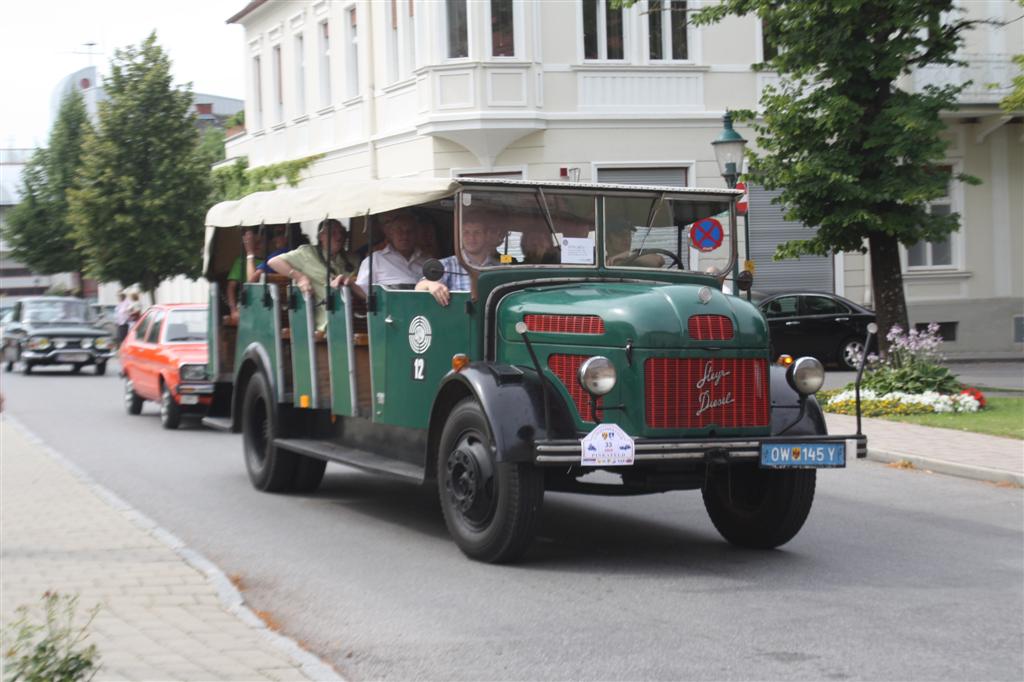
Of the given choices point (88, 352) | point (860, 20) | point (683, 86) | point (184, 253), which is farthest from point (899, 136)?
point (184, 253)

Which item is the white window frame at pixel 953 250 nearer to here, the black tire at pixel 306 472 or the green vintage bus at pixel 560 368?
the black tire at pixel 306 472

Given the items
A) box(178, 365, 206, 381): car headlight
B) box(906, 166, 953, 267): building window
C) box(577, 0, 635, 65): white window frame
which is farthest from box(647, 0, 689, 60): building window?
box(178, 365, 206, 381): car headlight

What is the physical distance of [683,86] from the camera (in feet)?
97.3

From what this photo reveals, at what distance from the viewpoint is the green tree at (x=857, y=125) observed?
1927 cm

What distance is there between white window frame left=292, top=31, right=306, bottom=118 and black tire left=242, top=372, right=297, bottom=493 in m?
26.3

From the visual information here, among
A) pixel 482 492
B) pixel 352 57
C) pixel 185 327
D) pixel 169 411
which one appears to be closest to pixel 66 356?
pixel 352 57

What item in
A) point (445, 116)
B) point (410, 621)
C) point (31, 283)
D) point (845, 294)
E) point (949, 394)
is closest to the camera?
point (410, 621)

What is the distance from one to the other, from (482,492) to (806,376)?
209cm

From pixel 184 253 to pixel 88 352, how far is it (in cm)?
1099

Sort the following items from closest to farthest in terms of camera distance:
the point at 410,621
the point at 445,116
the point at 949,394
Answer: the point at 410,621 → the point at 949,394 → the point at 445,116

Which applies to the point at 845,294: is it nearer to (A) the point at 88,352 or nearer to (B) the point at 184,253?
(A) the point at 88,352

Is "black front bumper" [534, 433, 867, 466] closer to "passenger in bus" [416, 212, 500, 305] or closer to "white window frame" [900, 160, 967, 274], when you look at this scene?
"passenger in bus" [416, 212, 500, 305]

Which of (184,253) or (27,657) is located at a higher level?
(184,253)

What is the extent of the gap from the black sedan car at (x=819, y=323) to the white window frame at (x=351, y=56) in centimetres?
1199
